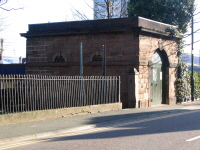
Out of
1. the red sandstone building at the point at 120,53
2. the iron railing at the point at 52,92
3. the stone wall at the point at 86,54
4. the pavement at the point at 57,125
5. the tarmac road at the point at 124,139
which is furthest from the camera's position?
the stone wall at the point at 86,54

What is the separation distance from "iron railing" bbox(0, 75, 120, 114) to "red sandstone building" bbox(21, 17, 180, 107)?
1315 mm

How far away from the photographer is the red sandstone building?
Result: 1845 cm

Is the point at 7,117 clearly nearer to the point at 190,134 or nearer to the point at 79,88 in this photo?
the point at 79,88

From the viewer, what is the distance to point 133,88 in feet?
59.1

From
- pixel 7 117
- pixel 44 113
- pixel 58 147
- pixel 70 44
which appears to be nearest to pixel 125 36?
pixel 70 44

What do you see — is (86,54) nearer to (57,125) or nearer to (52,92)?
(52,92)

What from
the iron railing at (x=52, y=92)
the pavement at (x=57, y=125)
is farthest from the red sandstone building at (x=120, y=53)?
the pavement at (x=57, y=125)

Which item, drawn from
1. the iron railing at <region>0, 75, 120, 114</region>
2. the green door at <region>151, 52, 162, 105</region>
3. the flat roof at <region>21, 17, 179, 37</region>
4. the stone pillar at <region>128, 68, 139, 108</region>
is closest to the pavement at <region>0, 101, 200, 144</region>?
the iron railing at <region>0, 75, 120, 114</region>

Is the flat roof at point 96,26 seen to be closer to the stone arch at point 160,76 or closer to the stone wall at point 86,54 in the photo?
the stone wall at point 86,54

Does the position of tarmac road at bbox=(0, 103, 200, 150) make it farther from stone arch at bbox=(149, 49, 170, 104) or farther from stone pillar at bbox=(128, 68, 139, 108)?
stone arch at bbox=(149, 49, 170, 104)

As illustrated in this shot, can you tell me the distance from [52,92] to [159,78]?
8913mm

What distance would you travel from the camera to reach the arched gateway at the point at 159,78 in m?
20.2

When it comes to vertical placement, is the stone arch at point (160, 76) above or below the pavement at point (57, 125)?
above

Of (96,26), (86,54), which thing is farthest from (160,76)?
(96,26)
